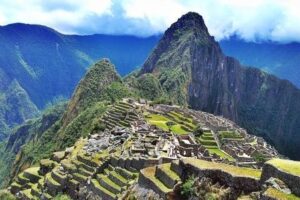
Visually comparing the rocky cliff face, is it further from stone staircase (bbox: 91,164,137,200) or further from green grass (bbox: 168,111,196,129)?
stone staircase (bbox: 91,164,137,200)

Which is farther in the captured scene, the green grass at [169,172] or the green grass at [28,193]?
the green grass at [28,193]

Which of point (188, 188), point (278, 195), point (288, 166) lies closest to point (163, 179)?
point (188, 188)

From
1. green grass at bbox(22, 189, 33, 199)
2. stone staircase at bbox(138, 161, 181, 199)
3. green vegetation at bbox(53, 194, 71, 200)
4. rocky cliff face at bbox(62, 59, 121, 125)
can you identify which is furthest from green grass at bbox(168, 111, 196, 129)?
stone staircase at bbox(138, 161, 181, 199)

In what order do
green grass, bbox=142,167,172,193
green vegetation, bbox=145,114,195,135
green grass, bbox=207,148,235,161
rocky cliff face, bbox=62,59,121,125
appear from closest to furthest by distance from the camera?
1. green grass, bbox=142,167,172,193
2. green grass, bbox=207,148,235,161
3. green vegetation, bbox=145,114,195,135
4. rocky cliff face, bbox=62,59,121,125

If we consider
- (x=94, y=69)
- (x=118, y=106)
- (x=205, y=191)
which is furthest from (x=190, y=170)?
(x=94, y=69)

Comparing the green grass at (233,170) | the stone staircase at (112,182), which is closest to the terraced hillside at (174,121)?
the stone staircase at (112,182)

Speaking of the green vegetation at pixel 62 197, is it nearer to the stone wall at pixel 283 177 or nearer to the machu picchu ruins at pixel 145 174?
the machu picchu ruins at pixel 145 174

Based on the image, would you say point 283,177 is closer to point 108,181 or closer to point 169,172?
point 169,172

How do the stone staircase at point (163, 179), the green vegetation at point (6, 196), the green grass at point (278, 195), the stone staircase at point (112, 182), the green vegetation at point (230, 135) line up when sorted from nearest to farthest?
the green grass at point (278, 195), the stone staircase at point (163, 179), the stone staircase at point (112, 182), the green vegetation at point (6, 196), the green vegetation at point (230, 135)

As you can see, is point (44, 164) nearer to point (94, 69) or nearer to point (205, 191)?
point (205, 191)

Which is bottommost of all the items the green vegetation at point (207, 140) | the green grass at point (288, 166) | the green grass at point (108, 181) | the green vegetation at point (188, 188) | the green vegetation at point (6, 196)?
the green vegetation at point (6, 196)
